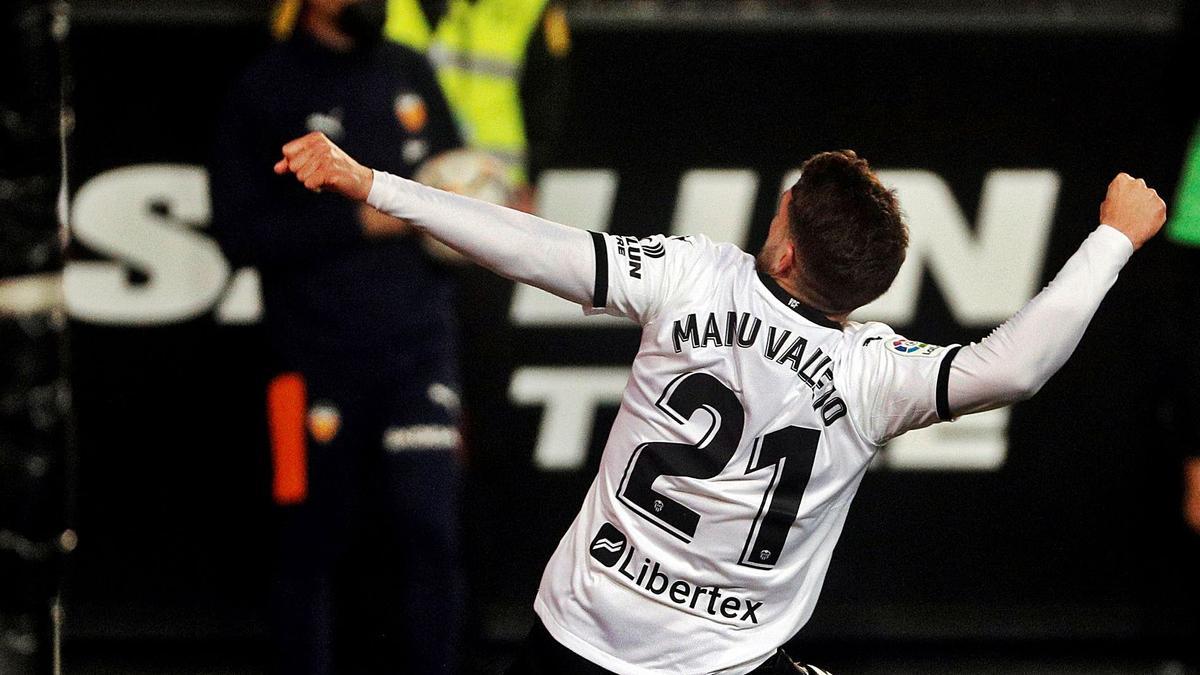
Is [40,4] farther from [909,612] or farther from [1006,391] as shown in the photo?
[909,612]

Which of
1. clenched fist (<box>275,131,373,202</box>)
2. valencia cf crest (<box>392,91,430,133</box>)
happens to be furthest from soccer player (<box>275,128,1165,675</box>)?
valencia cf crest (<box>392,91,430,133</box>)

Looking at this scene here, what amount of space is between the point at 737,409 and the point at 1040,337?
0.56 meters

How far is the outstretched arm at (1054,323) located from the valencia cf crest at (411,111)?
2.01 metres

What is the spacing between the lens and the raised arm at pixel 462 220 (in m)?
2.69

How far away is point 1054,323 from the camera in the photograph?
268 centimetres

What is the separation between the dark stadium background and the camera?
4.86 metres

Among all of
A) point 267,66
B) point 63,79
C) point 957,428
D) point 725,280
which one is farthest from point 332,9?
point 957,428

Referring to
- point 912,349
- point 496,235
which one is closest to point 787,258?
point 912,349

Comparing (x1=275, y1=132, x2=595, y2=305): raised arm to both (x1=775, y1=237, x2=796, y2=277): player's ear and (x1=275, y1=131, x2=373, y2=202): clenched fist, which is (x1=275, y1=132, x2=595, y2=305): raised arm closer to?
(x1=275, y1=131, x2=373, y2=202): clenched fist

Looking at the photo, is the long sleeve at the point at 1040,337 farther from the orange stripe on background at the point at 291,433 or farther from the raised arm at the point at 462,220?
the orange stripe on background at the point at 291,433

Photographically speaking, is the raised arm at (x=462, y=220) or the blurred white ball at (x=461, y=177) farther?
the blurred white ball at (x=461, y=177)

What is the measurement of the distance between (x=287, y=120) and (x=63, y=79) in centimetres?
59

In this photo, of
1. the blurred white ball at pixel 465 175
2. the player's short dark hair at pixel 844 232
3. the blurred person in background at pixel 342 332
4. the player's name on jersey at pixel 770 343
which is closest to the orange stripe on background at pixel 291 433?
the blurred person in background at pixel 342 332

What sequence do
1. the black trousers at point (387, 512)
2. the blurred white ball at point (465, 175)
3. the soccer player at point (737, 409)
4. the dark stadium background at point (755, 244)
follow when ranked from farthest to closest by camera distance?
the dark stadium background at point (755, 244)
the blurred white ball at point (465, 175)
the black trousers at point (387, 512)
the soccer player at point (737, 409)
